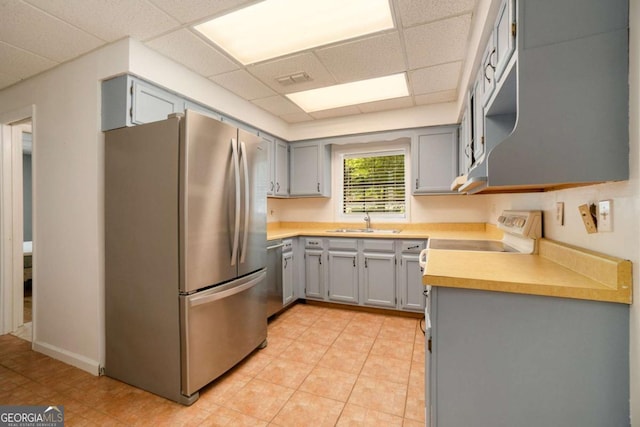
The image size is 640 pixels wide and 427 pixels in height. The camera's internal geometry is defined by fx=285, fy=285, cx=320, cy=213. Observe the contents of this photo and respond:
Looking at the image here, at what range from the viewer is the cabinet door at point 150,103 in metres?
2.06

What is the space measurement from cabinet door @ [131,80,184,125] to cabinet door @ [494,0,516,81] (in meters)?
2.29

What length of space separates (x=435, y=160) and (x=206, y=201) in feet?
8.74

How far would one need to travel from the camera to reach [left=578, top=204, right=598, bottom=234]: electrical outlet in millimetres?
1079

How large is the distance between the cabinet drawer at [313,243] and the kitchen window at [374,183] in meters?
0.77

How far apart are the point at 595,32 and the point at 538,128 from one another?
34 cm

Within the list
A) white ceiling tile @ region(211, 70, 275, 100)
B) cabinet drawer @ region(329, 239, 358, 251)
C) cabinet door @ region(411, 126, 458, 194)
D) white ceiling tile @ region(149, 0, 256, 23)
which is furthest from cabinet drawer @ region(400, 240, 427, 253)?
white ceiling tile @ region(149, 0, 256, 23)

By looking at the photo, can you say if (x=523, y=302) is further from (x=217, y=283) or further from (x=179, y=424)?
(x=179, y=424)

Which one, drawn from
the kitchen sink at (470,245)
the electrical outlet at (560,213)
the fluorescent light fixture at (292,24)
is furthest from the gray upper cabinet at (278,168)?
the electrical outlet at (560,213)

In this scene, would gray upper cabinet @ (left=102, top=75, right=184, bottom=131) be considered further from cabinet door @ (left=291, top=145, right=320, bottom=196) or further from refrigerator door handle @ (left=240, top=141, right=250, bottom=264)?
cabinet door @ (left=291, top=145, right=320, bottom=196)

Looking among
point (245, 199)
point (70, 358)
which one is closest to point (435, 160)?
point (245, 199)

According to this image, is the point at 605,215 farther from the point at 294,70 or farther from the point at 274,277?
the point at 274,277

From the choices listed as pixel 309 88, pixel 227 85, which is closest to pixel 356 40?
pixel 309 88

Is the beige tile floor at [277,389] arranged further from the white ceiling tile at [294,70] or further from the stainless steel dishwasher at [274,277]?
the white ceiling tile at [294,70]

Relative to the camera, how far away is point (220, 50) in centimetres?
223
